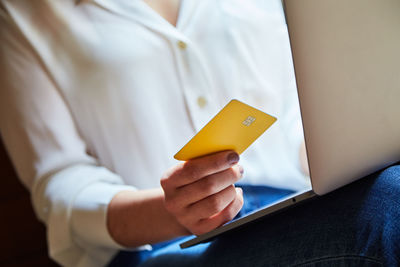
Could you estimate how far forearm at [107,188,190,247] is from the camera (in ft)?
2.31

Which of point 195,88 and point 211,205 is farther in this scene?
point 195,88

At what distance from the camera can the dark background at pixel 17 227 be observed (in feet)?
3.66

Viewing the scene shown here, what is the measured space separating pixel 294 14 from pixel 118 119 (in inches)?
18.2

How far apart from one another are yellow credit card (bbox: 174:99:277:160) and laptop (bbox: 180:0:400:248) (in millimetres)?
61

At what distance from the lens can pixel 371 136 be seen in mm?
547

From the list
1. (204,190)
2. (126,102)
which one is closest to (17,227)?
(126,102)

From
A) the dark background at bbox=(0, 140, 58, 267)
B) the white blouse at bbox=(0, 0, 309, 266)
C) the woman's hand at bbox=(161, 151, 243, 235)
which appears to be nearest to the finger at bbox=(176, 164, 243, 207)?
the woman's hand at bbox=(161, 151, 243, 235)

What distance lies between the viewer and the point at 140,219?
72cm

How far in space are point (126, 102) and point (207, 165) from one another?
0.32 meters

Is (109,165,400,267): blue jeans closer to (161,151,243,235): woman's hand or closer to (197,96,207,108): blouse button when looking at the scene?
(161,151,243,235): woman's hand

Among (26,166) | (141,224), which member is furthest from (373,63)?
(26,166)

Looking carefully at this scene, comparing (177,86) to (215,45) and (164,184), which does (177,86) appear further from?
(164,184)

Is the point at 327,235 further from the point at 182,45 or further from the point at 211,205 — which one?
the point at 182,45

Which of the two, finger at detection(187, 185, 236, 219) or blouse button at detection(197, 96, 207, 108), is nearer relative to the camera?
→ finger at detection(187, 185, 236, 219)
